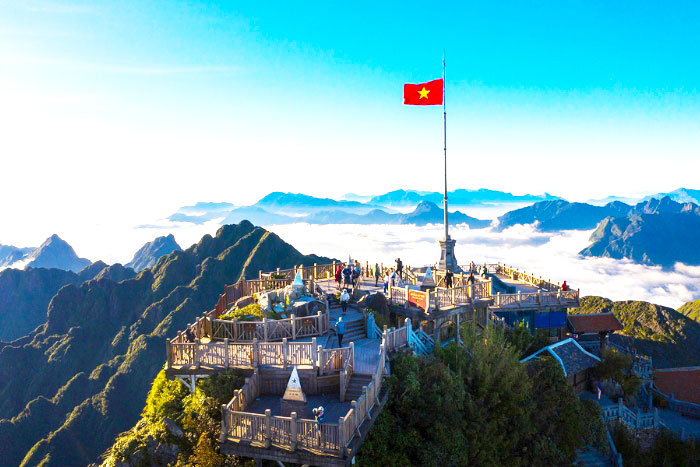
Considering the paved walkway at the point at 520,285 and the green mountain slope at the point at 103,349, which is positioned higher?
the paved walkway at the point at 520,285

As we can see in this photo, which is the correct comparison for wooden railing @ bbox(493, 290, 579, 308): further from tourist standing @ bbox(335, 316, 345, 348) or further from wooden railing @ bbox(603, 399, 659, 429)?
tourist standing @ bbox(335, 316, 345, 348)

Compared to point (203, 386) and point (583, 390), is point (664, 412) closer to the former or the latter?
point (583, 390)

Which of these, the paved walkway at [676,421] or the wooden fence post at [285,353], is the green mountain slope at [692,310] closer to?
the paved walkway at [676,421]

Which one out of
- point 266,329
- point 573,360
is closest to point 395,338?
point 266,329

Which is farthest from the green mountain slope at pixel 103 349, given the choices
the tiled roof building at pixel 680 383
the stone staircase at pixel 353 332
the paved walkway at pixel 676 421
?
the paved walkway at pixel 676 421

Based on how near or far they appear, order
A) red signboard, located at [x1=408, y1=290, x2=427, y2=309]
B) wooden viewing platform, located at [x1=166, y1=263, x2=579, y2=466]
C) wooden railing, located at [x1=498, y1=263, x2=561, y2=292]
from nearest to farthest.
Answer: wooden viewing platform, located at [x1=166, y1=263, x2=579, y2=466] < red signboard, located at [x1=408, y1=290, x2=427, y2=309] < wooden railing, located at [x1=498, y1=263, x2=561, y2=292]

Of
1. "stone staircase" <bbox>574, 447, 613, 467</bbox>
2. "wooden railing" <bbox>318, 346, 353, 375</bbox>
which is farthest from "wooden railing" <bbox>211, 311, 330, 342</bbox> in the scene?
"stone staircase" <bbox>574, 447, 613, 467</bbox>
